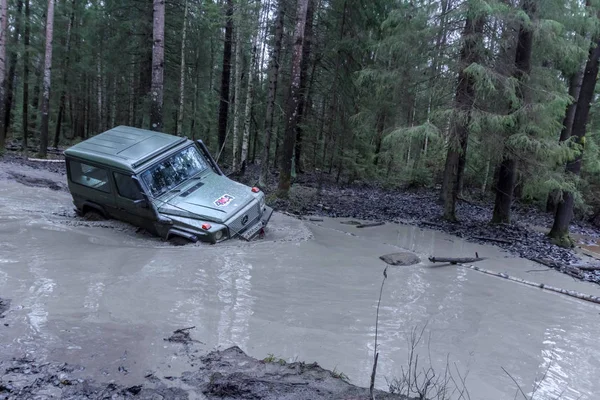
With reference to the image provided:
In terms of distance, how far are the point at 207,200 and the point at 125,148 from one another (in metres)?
2.03

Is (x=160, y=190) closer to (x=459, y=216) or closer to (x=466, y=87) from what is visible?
(x=466, y=87)

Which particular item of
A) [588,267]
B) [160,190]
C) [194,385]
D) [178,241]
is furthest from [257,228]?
[588,267]

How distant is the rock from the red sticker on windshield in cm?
323

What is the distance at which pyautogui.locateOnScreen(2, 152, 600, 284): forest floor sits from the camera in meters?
10.5

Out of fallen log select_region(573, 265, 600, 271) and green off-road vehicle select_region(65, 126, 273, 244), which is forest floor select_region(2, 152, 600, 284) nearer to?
fallen log select_region(573, 265, 600, 271)

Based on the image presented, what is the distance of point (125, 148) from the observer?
26.6 feet

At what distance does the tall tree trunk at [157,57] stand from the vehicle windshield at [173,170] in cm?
344

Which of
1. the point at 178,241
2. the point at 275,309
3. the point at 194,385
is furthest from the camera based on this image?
the point at 178,241

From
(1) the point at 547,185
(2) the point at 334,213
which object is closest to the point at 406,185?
(2) the point at 334,213

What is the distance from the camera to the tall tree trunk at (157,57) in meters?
11.1

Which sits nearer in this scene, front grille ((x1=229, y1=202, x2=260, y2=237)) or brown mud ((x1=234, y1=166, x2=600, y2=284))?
front grille ((x1=229, y1=202, x2=260, y2=237))

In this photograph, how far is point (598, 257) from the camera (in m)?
11.3

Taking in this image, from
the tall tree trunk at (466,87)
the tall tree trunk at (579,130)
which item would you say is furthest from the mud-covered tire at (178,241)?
the tall tree trunk at (579,130)

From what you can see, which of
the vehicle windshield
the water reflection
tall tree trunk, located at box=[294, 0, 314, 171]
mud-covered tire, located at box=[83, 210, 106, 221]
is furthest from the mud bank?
tall tree trunk, located at box=[294, 0, 314, 171]
